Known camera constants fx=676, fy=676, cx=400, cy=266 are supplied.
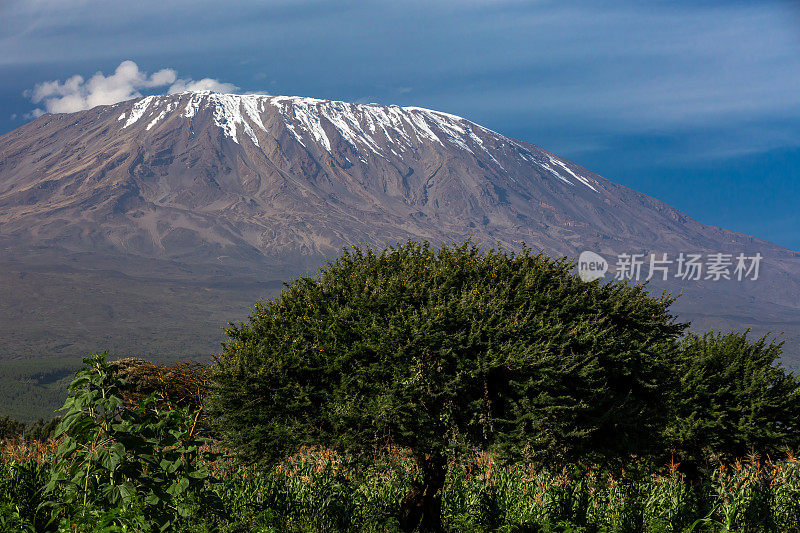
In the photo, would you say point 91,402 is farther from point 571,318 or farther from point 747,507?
point 571,318

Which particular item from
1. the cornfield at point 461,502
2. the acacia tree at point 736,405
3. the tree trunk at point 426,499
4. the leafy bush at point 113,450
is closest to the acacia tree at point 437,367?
the tree trunk at point 426,499

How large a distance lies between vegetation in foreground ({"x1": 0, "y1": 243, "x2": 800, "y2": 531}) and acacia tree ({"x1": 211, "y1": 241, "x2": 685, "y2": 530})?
0.06m

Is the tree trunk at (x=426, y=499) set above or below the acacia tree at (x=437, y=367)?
below

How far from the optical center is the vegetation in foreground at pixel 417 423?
28.3ft

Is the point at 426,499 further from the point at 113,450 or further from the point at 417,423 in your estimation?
the point at 113,450

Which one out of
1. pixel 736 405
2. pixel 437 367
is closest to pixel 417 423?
pixel 437 367

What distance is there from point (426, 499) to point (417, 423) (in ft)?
5.21

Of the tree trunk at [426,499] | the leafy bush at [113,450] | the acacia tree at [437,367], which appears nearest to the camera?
the leafy bush at [113,450]

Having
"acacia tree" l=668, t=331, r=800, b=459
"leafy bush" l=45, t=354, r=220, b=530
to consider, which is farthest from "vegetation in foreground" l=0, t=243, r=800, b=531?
"acacia tree" l=668, t=331, r=800, b=459

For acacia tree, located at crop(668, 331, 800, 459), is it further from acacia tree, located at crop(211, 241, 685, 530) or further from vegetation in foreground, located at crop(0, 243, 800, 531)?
acacia tree, located at crop(211, 241, 685, 530)

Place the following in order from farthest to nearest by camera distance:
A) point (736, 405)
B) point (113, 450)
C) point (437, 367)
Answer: point (736, 405) < point (437, 367) < point (113, 450)

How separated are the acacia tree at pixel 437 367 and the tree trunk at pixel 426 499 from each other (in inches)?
1.3

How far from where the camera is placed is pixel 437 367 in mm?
15422

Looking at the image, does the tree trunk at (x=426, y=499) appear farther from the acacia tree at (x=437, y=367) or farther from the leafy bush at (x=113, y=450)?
the leafy bush at (x=113, y=450)
